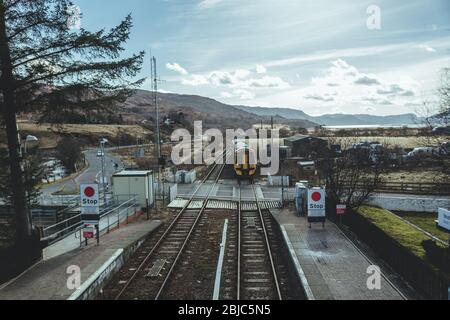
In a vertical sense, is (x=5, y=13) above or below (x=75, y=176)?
above

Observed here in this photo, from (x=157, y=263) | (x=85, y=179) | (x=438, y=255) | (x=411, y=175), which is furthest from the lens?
(x=85, y=179)

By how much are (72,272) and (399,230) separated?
44.3ft

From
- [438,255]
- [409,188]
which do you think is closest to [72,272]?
[438,255]

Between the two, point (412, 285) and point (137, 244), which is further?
point (137, 244)

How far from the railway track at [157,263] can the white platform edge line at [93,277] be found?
649mm

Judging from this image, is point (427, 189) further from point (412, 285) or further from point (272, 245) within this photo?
point (412, 285)

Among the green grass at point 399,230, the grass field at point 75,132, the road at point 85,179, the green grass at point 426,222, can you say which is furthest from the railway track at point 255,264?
the grass field at point 75,132

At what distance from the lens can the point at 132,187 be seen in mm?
23719

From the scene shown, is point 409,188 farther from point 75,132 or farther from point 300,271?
point 75,132

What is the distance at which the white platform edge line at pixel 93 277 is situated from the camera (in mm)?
10556

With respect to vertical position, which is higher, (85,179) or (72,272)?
(72,272)

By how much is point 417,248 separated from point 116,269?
10.8 metres

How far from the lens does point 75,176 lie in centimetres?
4866
